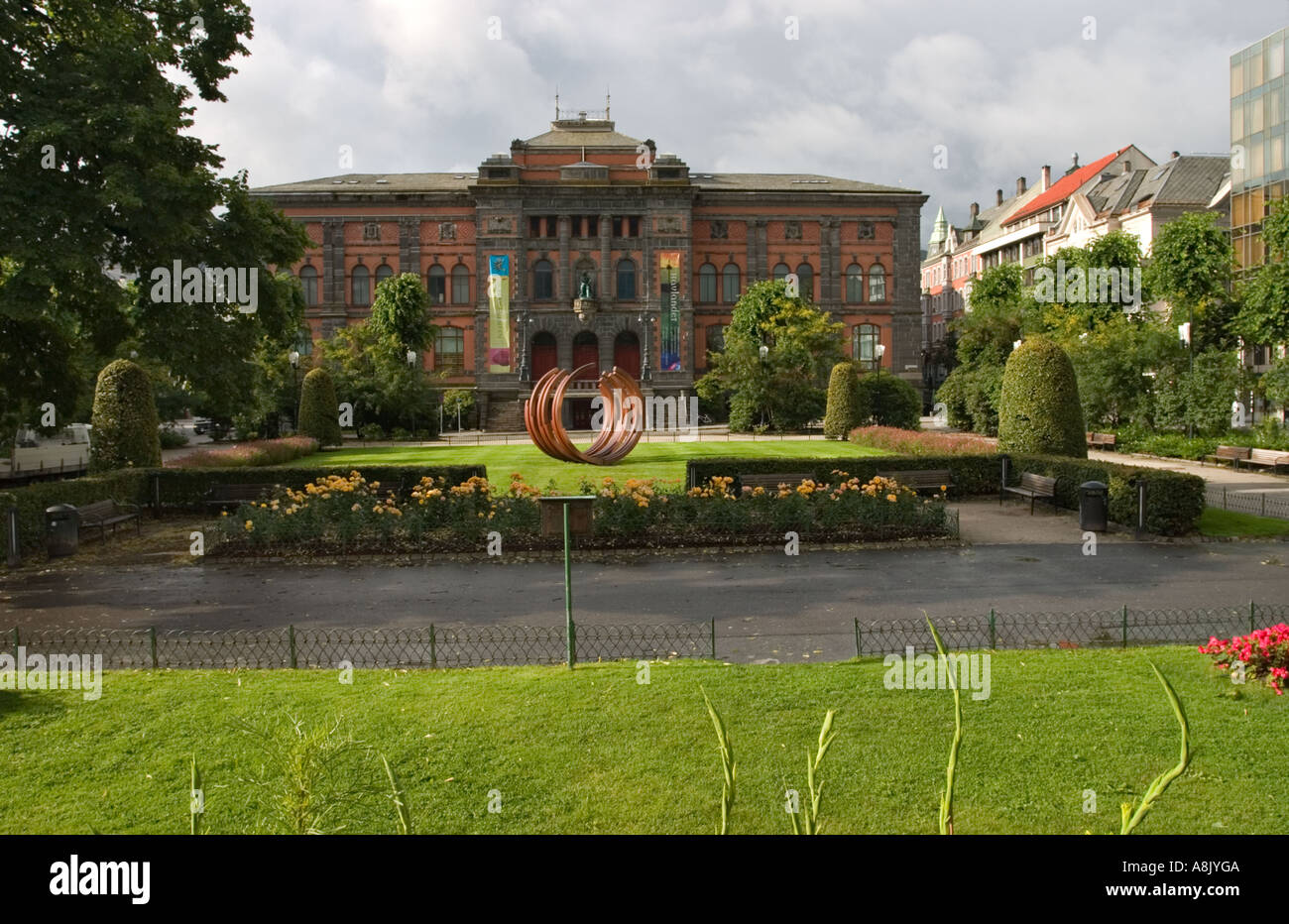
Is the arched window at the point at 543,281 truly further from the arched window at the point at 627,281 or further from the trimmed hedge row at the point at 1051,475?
the trimmed hedge row at the point at 1051,475

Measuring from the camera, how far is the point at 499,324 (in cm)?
6506

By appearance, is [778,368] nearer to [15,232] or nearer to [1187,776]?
[15,232]

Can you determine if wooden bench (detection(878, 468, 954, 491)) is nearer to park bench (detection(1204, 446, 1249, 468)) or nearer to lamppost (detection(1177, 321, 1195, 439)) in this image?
park bench (detection(1204, 446, 1249, 468))

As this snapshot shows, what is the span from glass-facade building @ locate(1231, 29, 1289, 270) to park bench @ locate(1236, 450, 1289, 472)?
1960 cm

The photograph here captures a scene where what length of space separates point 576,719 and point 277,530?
1106 cm

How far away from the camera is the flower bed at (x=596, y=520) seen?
57.8ft

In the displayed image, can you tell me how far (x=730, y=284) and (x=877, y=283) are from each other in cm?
1024

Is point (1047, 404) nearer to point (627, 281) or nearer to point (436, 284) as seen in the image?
point (627, 281)

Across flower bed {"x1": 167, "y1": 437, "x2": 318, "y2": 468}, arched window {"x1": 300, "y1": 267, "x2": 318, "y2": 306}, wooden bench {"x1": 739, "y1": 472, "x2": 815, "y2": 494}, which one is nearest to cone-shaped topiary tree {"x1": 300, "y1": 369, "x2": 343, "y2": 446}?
flower bed {"x1": 167, "y1": 437, "x2": 318, "y2": 468}

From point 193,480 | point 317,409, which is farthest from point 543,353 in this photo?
point 193,480

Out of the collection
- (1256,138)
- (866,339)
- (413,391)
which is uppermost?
(1256,138)

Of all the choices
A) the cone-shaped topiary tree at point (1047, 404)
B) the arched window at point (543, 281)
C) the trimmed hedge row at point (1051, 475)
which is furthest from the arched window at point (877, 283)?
the trimmed hedge row at point (1051, 475)

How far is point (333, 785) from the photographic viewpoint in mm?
6543

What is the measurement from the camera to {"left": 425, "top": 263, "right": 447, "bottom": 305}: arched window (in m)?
66.8
